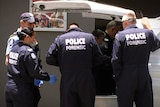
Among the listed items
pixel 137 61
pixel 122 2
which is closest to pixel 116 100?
pixel 137 61

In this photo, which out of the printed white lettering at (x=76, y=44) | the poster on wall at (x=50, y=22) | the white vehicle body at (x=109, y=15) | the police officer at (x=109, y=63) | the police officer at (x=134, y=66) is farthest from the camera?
the poster on wall at (x=50, y=22)

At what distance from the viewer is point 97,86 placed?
5.75 m

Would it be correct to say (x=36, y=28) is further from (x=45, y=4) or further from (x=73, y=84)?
(x=73, y=84)

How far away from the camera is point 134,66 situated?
4855mm

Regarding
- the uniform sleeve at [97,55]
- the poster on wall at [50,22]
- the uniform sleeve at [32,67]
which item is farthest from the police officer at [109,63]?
the poster on wall at [50,22]

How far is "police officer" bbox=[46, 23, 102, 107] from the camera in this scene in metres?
5.07

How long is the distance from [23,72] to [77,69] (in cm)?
76

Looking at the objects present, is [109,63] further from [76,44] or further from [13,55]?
[13,55]

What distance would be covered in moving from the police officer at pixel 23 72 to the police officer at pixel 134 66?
109cm

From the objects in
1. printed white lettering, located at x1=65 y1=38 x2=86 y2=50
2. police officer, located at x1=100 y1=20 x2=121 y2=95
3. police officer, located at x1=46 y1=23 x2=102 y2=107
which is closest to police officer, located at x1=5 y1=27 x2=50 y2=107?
police officer, located at x1=46 y1=23 x2=102 y2=107

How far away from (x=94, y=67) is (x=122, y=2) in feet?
19.4

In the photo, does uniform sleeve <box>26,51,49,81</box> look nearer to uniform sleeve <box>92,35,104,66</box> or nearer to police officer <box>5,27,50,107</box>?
police officer <box>5,27,50,107</box>

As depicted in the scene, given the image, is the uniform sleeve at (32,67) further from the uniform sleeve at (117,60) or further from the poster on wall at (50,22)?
the poster on wall at (50,22)

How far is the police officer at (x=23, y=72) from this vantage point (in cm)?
505
